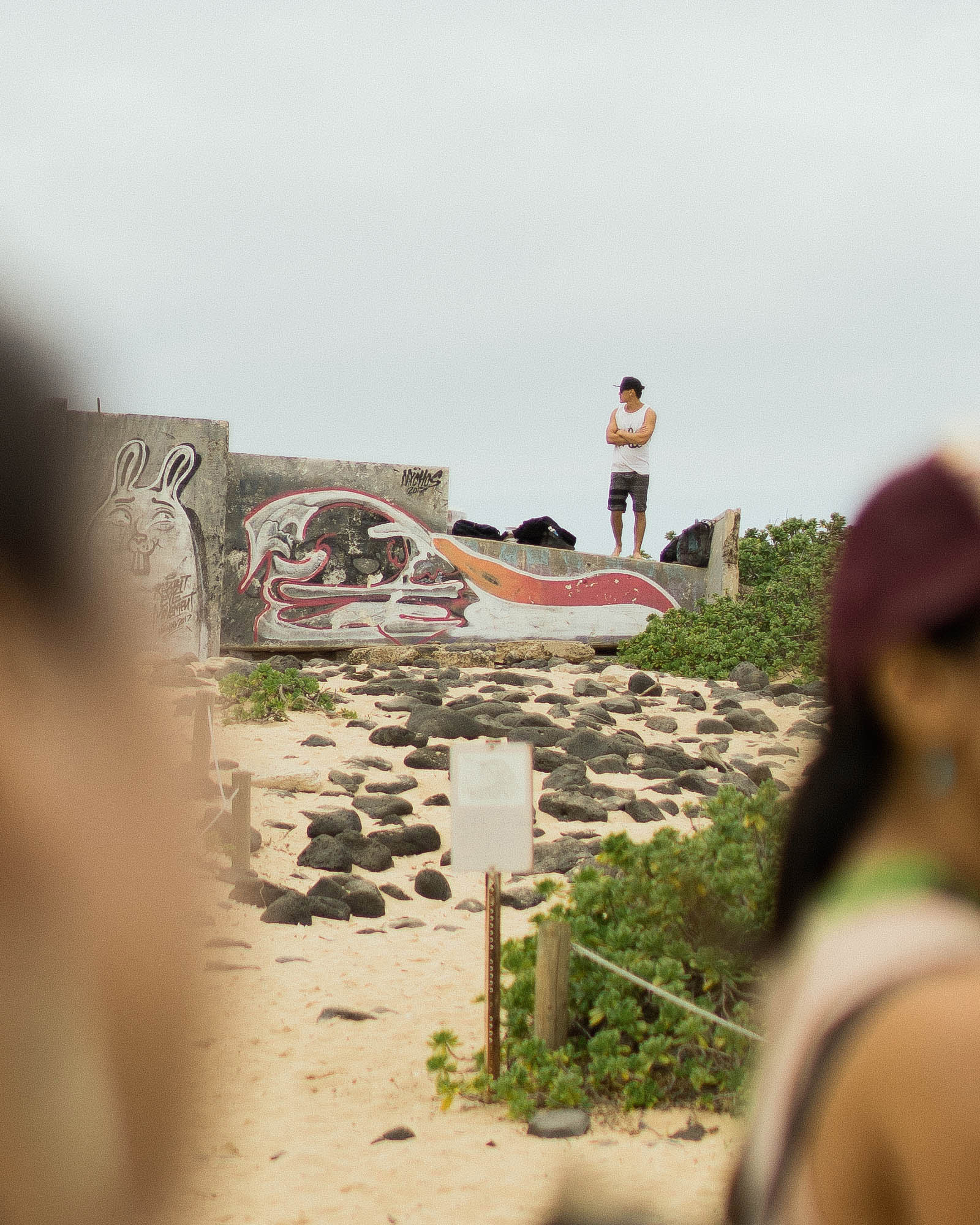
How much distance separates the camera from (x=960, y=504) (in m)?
0.86

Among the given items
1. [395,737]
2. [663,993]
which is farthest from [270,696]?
[663,993]

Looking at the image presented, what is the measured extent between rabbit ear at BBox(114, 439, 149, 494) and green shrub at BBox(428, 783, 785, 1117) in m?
10.5

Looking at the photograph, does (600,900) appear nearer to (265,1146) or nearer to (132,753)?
(265,1146)

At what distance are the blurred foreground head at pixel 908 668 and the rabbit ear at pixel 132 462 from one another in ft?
45.0

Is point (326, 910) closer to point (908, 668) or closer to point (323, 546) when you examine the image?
point (908, 668)

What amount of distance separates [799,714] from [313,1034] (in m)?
7.92

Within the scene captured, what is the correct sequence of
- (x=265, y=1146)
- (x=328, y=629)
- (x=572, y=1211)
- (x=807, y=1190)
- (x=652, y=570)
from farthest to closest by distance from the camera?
(x=652, y=570), (x=328, y=629), (x=265, y=1146), (x=572, y=1211), (x=807, y=1190)

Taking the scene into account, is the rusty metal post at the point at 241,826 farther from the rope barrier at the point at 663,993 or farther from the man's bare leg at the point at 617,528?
Answer: the man's bare leg at the point at 617,528

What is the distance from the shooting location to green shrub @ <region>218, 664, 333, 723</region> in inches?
400

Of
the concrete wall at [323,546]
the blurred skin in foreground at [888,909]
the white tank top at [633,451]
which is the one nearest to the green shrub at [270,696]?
the concrete wall at [323,546]

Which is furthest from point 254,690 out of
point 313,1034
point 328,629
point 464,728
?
point 313,1034

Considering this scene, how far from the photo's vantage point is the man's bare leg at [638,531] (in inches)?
659

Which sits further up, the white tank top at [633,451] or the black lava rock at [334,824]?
the white tank top at [633,451]

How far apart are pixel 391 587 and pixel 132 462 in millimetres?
3735
